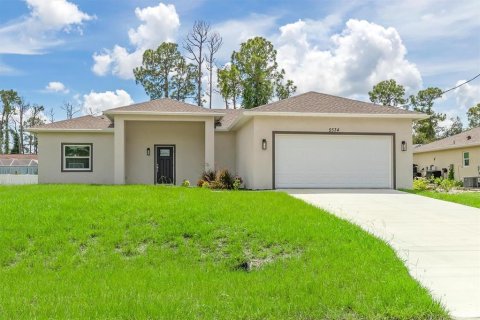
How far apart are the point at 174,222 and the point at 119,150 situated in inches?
415

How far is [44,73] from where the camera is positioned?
1105 inches

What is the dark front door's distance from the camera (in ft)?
66.8

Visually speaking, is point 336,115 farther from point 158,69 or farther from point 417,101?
point 417,101

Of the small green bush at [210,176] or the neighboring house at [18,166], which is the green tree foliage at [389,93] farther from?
the neighboring house at [18,166]

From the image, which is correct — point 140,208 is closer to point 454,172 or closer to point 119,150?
point 119,150

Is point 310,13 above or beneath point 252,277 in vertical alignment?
above

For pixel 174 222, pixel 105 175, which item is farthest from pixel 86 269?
pixel 105 175

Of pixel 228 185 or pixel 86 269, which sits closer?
pixel 86 269

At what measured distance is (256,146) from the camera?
1572cm

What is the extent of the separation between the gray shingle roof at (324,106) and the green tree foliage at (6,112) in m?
47.3

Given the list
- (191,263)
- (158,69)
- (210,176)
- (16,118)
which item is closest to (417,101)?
(158,69)

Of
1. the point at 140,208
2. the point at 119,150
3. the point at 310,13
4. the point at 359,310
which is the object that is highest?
the point at 310,13

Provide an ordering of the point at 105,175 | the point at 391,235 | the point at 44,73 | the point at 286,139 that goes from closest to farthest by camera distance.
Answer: the point at 391,235, the point at 286,139, the point at 105,175, the point at 44,73

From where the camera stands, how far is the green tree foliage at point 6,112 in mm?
53000
